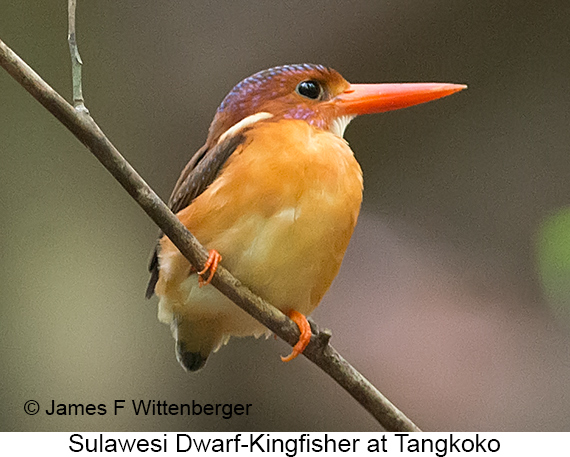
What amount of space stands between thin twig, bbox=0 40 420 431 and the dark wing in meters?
0.13

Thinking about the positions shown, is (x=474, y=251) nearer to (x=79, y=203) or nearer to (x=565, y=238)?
(x=565, y=238)

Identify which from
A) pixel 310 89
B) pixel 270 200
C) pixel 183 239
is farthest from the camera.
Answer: pixel 310 89

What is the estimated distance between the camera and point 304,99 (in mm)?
917

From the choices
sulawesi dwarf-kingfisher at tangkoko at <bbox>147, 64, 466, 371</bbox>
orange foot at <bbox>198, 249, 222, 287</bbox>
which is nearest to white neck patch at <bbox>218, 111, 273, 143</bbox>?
sulawesi dwarf-kingfisher at tangkoko at <bbox>147, 64, 466, 371</bbox>

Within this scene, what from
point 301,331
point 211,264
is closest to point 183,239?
point 211,264

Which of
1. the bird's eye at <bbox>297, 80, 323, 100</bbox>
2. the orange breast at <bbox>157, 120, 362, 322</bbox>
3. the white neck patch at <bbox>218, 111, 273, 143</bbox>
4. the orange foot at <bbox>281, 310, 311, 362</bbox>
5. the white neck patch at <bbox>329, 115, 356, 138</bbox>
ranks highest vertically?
the bird's eye at <bbox>297, 80, 323, 100</bbox>

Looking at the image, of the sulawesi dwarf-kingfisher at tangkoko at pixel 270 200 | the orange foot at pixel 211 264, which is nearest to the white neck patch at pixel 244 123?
the sulawesi dwarf-kingfisher at tangkoko at pixel 270 200

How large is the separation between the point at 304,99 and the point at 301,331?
0.33 metres

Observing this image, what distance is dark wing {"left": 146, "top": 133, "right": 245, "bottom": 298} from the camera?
2.82 feet

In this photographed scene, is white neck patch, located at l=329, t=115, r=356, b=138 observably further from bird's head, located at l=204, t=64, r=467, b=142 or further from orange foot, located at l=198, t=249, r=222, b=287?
orange foot, located at l=198, t=249, r=222, b=287

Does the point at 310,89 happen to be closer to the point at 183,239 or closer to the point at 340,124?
the point at 340,124
